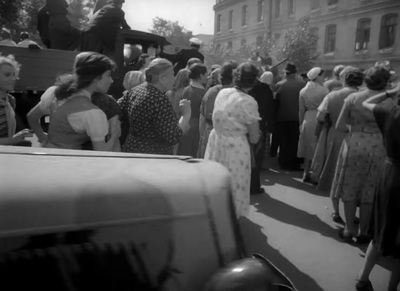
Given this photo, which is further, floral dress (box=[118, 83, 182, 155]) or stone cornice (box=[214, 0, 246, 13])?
stone cornice (box=[214, 0, 246, 13])

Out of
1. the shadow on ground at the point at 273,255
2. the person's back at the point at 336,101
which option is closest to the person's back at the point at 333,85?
the person's back at the point at 336,101

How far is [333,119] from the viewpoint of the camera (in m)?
5.32

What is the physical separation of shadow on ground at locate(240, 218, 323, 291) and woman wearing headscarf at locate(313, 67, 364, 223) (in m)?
0.98

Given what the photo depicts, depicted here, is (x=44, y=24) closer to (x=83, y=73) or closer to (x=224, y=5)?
(x=83, y=73)

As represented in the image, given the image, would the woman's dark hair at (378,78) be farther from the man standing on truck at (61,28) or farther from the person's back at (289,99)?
the man standing on truck at (61,28)

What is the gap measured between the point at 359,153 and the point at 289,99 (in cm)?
345

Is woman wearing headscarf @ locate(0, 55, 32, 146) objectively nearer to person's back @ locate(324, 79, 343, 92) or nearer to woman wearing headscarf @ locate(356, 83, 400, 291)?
woman wearing headscarf @ locate(356, 83, 400, 291)

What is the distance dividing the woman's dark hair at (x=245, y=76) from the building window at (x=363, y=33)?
26.0m

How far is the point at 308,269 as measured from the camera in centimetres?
353

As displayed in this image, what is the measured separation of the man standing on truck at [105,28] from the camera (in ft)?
23.2

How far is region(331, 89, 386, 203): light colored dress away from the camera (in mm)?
3803

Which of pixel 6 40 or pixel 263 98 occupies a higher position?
pixel 6 40

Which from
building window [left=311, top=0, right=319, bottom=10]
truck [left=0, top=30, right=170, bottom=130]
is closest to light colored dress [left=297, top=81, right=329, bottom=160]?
truck [left=0, top=30, right=170, bottom=130]

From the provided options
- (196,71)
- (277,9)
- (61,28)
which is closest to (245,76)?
(196,71)
